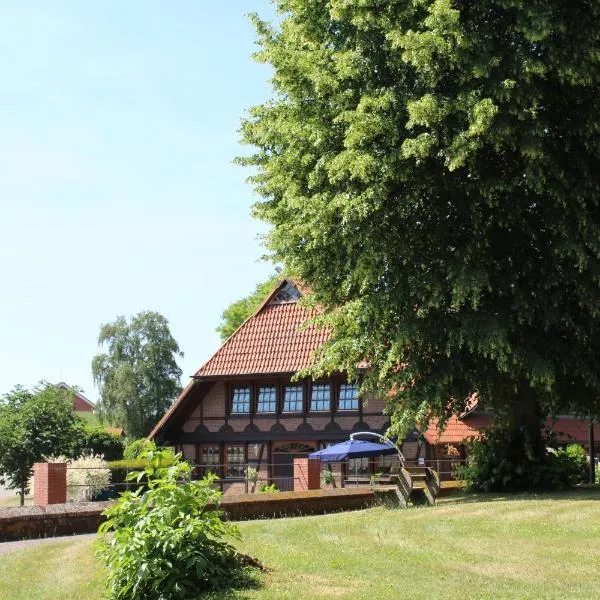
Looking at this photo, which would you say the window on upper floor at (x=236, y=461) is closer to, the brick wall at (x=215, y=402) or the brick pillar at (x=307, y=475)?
the brick wall at (x=215, y=402)

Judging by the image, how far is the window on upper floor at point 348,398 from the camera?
36.8 meters

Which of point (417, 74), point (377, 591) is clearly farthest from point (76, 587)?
point (417, 74)

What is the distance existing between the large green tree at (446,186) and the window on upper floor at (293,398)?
15032 mm

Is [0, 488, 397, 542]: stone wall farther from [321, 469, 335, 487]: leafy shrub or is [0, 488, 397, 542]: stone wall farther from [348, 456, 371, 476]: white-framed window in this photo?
[348, 456, 371, 476]: white-framed window

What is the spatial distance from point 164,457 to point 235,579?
1745 mm

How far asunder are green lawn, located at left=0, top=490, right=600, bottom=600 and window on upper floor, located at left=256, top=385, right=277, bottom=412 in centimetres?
1814

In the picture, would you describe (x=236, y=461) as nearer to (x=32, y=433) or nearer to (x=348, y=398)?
(x=348, y=398)

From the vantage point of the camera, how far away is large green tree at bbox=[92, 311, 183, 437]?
68250 mm

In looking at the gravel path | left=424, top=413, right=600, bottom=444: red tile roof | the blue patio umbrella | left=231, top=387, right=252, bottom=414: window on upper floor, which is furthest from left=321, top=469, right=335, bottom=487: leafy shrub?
the gravel path

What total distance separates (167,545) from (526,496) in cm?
1373

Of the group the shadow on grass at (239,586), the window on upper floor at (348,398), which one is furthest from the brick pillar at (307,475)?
the shadow on grass at (239,586)

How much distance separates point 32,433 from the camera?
34.6 meters

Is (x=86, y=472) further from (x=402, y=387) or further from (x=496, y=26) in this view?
(x=496, y=26)

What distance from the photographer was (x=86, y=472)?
30.2 metres
